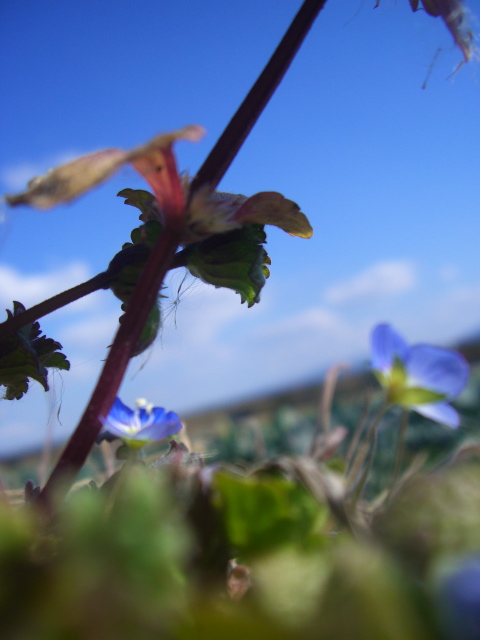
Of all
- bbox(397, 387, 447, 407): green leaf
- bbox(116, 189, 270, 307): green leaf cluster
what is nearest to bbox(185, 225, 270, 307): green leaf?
bbox(116, 189, 270, 307): green leaf cluster

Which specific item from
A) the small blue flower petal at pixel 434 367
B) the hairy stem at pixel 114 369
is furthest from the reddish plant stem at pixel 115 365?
the small blue flower petal at pixel 434 367

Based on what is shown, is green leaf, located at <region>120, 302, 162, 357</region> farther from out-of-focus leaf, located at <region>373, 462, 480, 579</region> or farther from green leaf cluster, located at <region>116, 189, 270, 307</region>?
out-of-focus leaf, located at <region>373, 462, 480, 579</region>

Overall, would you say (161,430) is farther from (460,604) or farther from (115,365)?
(460,604)

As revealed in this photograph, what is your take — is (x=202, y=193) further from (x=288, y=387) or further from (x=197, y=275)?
(x=288, y=387)

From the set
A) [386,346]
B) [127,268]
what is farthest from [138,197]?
[386,346]

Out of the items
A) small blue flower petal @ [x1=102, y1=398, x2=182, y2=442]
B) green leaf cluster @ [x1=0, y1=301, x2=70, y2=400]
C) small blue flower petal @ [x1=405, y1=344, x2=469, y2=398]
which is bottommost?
small blue flower petal @ [x1=405, y1=344, x2=469, y2=398]

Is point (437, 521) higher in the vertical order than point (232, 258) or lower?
lower

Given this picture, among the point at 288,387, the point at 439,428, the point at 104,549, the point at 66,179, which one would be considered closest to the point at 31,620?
the point at 104,549

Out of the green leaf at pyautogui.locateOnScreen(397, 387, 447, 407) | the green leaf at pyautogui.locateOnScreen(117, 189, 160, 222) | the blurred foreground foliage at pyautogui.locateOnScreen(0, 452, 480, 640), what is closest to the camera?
the blurred foreground foliage at pyautogui.locateOnScreen(0, 452, 480, 640)
